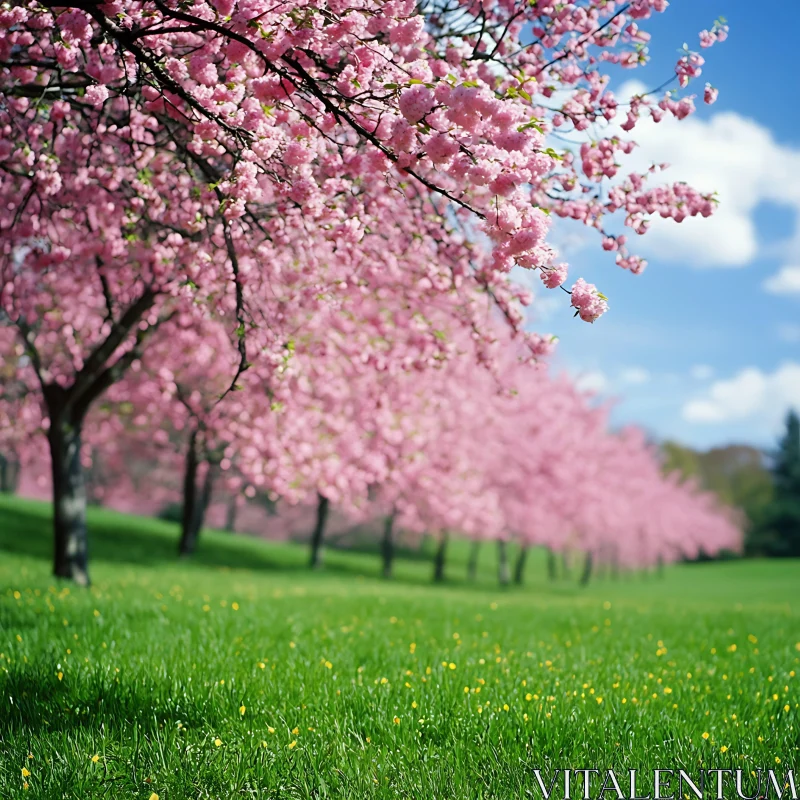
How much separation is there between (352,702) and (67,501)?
9985 mm

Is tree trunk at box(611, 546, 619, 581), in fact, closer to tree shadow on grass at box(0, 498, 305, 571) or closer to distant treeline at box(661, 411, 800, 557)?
distant treeline at box(661, 411, 800, 557)

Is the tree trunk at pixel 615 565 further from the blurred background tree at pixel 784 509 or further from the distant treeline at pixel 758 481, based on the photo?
the blurred background tree at pixel 784 509

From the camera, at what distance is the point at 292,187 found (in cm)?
568

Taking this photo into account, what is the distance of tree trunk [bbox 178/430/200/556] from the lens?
2458cm

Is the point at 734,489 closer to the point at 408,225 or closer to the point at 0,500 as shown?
the point at 0,500

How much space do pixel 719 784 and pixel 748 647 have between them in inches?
220

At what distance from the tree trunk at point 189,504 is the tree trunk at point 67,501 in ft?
33.1

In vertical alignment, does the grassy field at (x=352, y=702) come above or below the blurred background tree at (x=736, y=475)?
below

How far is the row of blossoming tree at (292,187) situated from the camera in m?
4.93

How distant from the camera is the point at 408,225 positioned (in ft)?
31.4

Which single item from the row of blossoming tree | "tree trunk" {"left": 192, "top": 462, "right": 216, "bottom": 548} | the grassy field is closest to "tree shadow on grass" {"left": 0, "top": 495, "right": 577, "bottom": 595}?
"tree trunk" {"left": 192, "top": 462, "right": 216, "bottom": 548}

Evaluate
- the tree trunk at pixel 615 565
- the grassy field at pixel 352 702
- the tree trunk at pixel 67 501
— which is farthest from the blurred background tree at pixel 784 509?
the tree trunk at pixel 67 501

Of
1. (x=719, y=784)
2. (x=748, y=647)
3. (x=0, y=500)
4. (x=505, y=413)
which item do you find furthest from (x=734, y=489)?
(x=719, y=784)

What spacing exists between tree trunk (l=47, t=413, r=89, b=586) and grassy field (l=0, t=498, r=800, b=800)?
3.35m
